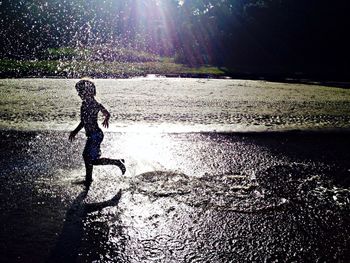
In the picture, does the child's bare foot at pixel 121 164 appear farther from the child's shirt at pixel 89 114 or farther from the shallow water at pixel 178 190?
the child's shirt at pixel 89 114

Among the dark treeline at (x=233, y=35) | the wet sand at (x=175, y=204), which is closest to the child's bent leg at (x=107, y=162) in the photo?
the wet sand at (x=175, y=204)

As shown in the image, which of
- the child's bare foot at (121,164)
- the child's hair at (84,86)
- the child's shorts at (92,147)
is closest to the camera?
the child's hair at (84,86)

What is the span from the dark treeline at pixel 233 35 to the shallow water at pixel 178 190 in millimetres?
18336

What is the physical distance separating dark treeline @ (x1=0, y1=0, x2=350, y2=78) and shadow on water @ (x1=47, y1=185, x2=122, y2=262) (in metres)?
22.4

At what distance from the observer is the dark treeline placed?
91.0ft

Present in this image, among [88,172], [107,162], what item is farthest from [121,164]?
[88,172]

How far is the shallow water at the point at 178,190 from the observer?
11.1ft

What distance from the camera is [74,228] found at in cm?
363

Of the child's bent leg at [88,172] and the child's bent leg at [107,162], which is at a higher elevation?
the child's bent leg at [107,162]

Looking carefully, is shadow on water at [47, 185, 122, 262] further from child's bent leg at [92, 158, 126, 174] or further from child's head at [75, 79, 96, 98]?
child's head at [75, 79, 96, 98]

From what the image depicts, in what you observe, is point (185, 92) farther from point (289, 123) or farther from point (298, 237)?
point (298, 237)

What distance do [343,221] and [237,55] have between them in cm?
2701

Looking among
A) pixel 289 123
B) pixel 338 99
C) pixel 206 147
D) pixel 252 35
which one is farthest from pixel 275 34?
pixel 206 147

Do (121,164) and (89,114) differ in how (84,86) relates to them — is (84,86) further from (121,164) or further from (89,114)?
(121,164)
